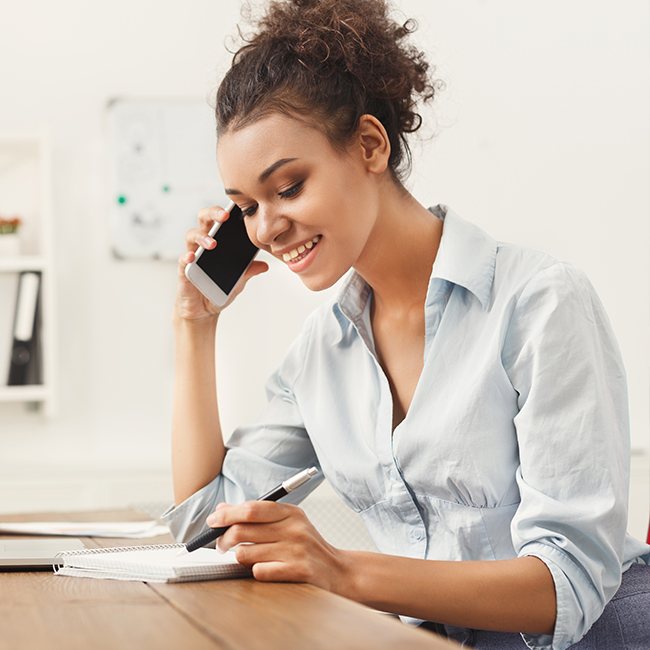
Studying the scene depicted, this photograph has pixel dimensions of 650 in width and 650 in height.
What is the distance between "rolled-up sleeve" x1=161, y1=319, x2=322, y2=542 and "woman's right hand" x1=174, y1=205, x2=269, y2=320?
0.48 ft

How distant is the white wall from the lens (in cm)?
293

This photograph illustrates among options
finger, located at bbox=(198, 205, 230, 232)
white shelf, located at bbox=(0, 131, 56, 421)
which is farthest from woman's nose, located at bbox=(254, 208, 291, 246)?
white shelf, located at bbox=(0, 131, 56, 421)

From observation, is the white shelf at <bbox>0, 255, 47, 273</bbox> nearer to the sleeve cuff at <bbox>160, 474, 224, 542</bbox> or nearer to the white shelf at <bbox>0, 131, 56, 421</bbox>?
the white shelf at <bbox>0, 131, 56, 421</bbox>

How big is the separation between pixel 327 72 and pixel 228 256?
364 millimetres

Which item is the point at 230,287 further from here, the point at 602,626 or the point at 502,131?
the point at 502,131

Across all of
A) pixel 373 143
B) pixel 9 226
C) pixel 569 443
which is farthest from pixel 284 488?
pixel 9 226

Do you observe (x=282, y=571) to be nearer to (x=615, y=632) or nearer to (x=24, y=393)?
(x=615, y=632)

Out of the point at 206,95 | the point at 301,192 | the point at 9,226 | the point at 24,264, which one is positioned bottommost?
the point at 301,192

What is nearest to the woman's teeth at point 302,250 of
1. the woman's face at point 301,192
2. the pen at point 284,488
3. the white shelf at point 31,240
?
the woman's face at point 301,192

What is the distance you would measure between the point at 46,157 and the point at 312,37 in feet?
5.47

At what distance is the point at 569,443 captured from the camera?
108 cm

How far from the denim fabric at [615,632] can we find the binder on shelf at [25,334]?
1900mm

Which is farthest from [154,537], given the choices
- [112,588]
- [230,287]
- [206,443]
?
[112,588]

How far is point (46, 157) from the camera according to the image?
279 centimetres
